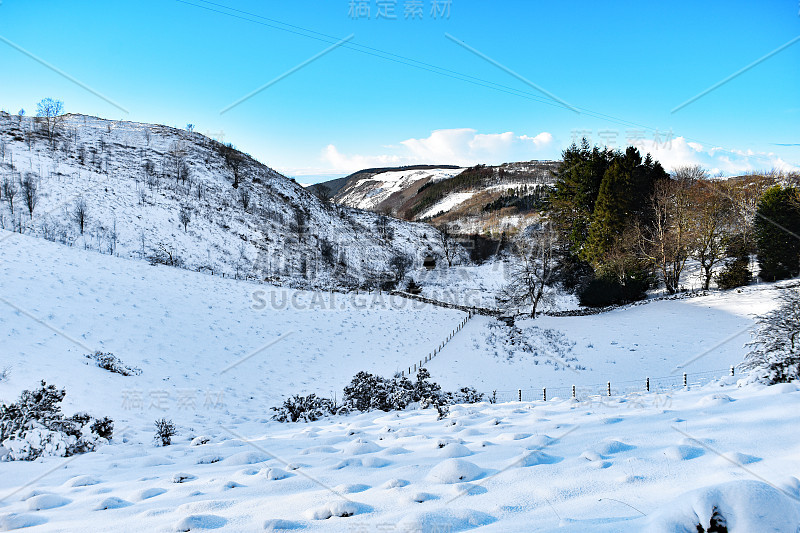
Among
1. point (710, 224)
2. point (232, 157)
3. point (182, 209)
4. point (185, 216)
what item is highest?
point (232, 157)

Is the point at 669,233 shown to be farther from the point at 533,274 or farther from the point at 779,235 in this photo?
the point at 533,274

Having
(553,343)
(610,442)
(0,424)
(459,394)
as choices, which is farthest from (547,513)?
(553,343)

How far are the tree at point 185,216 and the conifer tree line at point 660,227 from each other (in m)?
42.5

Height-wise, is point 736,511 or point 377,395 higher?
point 736,511

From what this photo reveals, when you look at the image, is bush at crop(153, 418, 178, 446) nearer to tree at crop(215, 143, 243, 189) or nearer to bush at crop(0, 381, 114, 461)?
bush at crop(0, 381, 114, 461)

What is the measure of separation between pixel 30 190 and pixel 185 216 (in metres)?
A: 13.2

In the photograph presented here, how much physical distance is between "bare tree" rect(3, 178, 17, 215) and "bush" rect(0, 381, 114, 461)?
3660 centimetres

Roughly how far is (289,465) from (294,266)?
145 ft

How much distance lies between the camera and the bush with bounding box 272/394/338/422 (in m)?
10.7

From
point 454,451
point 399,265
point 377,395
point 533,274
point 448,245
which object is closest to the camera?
point 454,451

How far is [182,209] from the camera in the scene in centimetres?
4581

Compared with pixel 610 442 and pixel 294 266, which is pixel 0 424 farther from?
pixel 294 266

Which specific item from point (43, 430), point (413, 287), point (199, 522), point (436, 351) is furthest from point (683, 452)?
point (413, 287)

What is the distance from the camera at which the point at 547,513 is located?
278 cm
